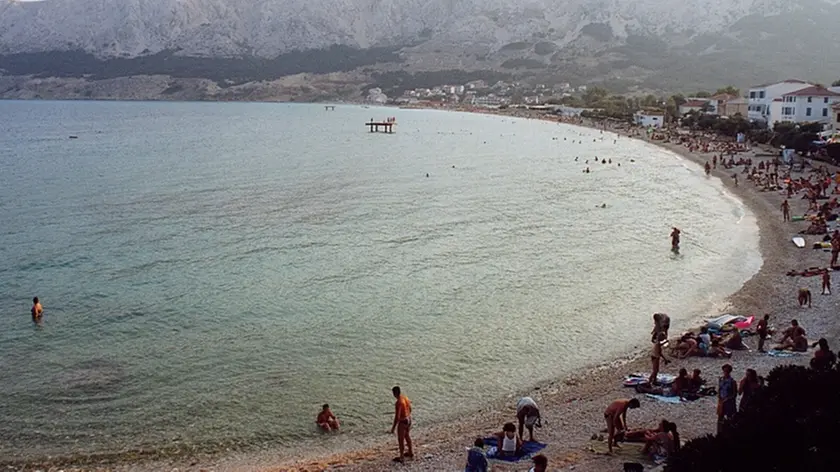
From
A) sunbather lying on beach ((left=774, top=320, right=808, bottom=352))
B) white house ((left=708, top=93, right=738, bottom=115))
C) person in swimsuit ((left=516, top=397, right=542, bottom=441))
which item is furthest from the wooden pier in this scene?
person in swimsuit ((left=516, top=397, right=542, bottom=441))

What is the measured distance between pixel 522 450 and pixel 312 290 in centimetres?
1596

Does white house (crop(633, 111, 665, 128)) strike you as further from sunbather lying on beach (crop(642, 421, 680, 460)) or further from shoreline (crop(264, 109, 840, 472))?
sunbather lying on beach (crop(642, 421, 680, 460))

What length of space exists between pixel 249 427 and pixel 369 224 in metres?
26.3

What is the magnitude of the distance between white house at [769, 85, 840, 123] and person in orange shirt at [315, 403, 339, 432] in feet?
249

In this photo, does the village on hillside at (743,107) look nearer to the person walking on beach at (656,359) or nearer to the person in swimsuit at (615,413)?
the person walking on beach at (656,359)

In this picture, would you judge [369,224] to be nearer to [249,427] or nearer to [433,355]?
[433,355]

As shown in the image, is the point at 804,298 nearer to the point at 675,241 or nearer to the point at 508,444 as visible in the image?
the point at 675,241

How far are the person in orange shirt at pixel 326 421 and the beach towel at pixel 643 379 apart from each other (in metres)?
7.53

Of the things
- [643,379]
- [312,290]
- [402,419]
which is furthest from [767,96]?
[402,419]

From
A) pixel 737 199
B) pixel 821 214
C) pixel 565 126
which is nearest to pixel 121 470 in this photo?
pixel 821 214

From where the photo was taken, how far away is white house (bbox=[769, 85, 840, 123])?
77.1 metres

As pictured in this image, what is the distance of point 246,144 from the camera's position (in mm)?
100438

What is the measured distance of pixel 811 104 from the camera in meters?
78.2

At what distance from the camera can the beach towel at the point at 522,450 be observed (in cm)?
1416
